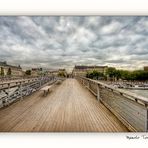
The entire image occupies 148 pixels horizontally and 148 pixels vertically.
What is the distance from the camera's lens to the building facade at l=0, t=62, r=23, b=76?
3.60 m

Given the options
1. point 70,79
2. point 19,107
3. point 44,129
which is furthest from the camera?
point 70,79

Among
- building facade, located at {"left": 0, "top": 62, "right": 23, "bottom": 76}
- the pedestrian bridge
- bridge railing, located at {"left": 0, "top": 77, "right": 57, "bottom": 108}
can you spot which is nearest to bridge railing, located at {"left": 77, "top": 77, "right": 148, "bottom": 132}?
the pedestrian bridge

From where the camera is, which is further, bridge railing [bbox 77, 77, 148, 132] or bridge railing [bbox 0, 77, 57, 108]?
bridge railing [bbox 0, 77, 57, 108]

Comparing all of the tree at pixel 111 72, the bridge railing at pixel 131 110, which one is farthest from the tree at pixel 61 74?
the bridge railing at pixel 131 110

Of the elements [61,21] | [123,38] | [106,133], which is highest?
[61,21]

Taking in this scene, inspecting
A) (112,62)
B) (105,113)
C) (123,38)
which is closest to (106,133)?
(105,113)

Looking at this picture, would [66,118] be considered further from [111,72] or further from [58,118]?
[111,72]

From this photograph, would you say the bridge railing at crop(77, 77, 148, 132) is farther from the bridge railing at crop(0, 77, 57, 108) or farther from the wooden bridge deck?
the bridge railing at crop(0, 77, 57, 108)

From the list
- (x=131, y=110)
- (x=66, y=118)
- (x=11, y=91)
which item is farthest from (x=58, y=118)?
(x=11, y=91)

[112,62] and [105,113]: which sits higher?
[112,62]

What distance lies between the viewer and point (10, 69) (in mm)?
3730

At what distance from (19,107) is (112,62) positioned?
1735 millimetres
